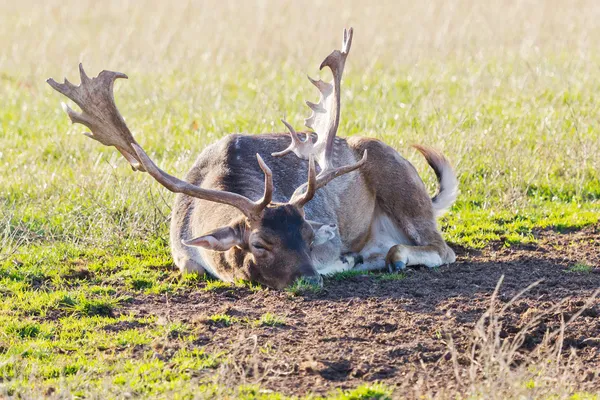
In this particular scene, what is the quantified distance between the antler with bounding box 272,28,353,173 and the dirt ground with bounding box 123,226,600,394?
1.08m

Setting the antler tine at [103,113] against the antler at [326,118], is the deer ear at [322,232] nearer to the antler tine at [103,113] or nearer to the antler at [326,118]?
the antler at [326,118]

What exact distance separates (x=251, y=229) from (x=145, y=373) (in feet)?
6.23

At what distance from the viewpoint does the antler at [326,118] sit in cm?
801

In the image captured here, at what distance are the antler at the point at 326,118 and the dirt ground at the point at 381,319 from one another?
1.08m

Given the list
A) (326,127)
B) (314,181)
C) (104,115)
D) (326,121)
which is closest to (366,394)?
(314,181)

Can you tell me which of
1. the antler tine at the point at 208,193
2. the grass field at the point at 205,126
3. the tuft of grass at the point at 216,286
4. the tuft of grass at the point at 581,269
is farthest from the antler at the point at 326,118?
the tuft of grass at the point at 581,269

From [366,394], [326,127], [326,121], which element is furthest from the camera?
[326,121]

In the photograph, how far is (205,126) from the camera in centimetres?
1239

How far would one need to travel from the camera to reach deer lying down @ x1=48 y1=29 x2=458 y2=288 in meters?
7.18

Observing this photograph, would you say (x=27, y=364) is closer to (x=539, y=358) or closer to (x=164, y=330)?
(x=164, y=330)

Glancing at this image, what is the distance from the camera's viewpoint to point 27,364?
577 cm

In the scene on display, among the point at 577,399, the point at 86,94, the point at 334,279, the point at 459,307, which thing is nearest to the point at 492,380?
the point at 577,399

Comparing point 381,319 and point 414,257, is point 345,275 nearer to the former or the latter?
point 414,257

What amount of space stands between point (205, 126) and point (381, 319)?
6332mm
